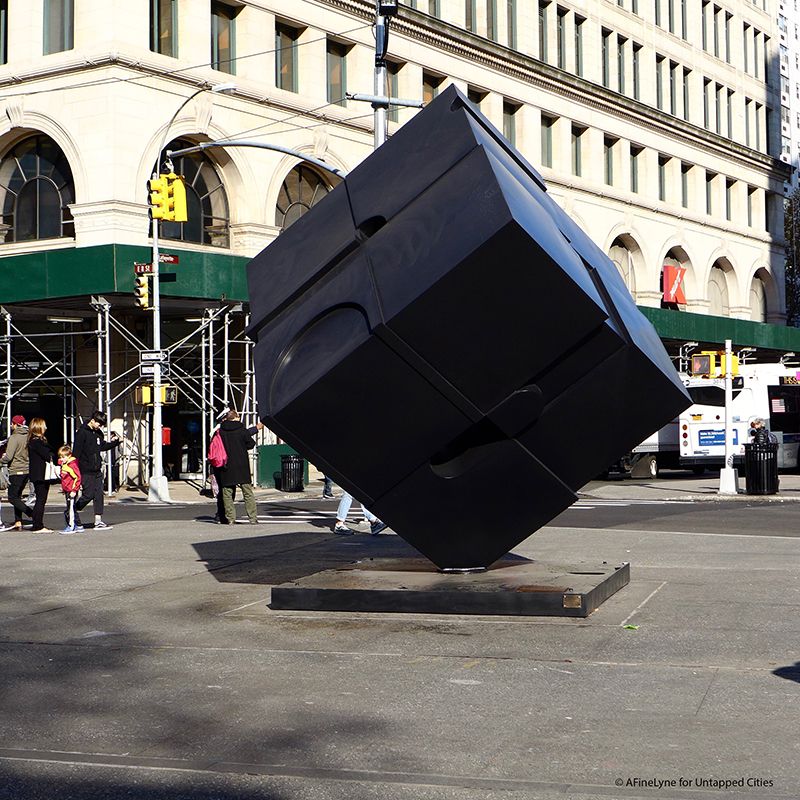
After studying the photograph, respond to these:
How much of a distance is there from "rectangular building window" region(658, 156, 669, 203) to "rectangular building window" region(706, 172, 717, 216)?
4.22 meters

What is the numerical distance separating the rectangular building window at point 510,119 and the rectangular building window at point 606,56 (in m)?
7.02

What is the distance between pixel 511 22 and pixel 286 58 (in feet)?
43.5

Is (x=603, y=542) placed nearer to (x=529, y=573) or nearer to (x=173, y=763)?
(x=529, y=573)

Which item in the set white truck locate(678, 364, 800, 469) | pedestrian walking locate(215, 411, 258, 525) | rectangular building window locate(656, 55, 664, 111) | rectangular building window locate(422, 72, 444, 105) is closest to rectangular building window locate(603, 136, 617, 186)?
rectangular building window locate(656, 55, 664, 111)

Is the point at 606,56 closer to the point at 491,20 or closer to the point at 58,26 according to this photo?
the point at 491,20

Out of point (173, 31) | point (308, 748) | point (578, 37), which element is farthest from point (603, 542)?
point (578, 37)

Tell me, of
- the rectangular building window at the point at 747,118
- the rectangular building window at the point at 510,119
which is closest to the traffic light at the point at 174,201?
the rectangular building window at the point at 510,119

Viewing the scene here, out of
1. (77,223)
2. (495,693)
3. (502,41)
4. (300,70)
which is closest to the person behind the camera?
(495,693)

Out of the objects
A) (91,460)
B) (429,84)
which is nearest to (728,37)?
(429,84)

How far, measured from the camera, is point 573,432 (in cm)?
1050

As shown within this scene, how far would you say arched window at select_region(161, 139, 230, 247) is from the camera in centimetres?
3653

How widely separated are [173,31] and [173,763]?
32.8m

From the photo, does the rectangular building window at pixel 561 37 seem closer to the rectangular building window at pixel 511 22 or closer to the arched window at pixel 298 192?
the rectangular building window at pixel 511 22

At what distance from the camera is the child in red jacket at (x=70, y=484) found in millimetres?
19938
